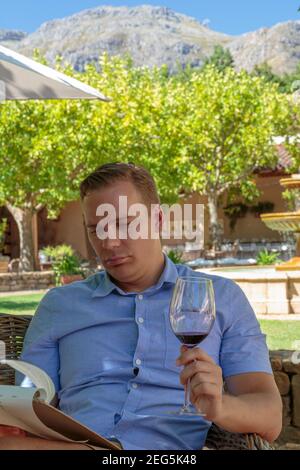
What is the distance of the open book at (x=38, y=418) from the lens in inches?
63.1

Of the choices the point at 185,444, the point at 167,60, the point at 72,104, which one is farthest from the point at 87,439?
the point at 167,60

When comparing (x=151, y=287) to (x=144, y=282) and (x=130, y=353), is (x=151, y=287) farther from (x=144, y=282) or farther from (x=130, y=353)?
(x=130, y=353)

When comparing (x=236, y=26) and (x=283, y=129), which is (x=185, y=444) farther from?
→ (x=236, y=26)

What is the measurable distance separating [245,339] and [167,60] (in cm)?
14379

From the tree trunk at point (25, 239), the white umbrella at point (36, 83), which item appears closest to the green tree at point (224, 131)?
the tree trunk at point (25, 239)

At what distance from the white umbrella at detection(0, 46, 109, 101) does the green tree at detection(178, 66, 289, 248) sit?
15.2 m

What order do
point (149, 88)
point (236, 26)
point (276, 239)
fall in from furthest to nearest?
point (236, 26)
point (276, 239)
point (149, 88)

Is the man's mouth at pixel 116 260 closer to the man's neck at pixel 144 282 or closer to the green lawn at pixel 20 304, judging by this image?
the man's neck at pixel 144 282

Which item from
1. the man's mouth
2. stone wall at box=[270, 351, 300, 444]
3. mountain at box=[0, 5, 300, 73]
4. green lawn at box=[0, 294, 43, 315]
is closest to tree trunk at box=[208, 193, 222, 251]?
green lawn at box=[0, 294, 43, 315]

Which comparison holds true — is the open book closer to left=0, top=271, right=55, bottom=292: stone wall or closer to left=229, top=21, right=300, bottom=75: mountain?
left=0, top=271, right=55, bottom=292: stone wall

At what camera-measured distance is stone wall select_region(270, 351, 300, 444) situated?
4008 mm

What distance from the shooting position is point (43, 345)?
7.59 feet

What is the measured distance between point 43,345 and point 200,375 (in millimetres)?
918

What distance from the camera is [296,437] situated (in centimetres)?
399
